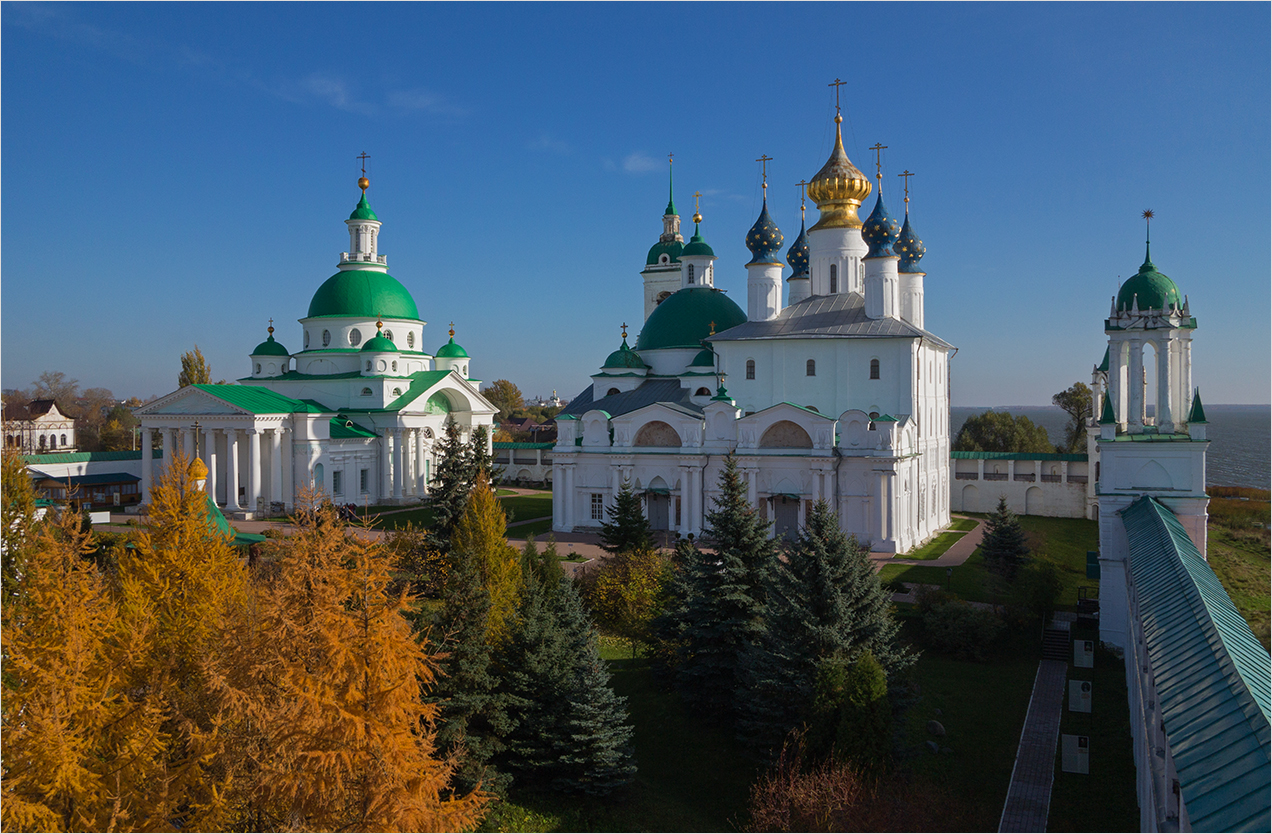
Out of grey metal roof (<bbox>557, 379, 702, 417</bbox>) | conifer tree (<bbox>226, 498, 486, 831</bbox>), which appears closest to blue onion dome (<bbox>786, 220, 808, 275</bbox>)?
grey metal roof (<bbox>557, 379, 702, 417</bbox>)

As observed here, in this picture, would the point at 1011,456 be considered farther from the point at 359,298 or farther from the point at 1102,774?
the point at 359,298

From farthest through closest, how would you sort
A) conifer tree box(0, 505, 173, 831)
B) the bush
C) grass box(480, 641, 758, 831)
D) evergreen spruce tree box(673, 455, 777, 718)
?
1. the bush
2. evergreen spruce tree box(673, 455, 777, 718)
3. grass box(480, 641, 758, 831)
4. conifer tree box(0, 505, 173, 831)

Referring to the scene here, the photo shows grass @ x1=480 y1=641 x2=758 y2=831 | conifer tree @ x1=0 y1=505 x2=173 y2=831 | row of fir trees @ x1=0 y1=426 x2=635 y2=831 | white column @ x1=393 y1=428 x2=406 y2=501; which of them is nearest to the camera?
row of fir trees @ x1=0 y1=426 x2=635 y2=831

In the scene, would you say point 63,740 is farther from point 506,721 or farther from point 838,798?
point 838,798

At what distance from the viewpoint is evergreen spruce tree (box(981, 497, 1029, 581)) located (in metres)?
24.5

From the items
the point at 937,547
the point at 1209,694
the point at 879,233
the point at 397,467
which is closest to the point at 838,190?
the point at 879,233

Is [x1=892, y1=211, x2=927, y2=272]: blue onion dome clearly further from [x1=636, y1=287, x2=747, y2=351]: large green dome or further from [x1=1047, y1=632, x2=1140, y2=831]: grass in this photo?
[x1=1047, y1=632, x2=1140, y2=831]: grass

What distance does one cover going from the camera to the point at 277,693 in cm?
855

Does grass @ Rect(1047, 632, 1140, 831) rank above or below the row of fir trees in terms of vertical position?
below

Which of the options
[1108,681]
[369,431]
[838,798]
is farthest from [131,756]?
[369,431]

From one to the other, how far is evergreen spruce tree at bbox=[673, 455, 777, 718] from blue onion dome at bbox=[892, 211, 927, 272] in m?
A: 23.4

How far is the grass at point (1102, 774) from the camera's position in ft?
40.1

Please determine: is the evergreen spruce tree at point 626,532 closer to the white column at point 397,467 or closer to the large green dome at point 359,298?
the white column at point 397,467

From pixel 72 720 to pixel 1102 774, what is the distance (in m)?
14.5
